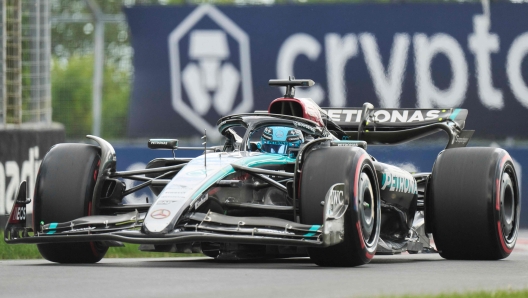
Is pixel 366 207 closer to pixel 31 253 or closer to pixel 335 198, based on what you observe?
Result: pixel 335 198

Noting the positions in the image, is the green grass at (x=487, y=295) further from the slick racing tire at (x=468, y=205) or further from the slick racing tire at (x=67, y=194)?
the slick racing tire at (x=67, y=194)

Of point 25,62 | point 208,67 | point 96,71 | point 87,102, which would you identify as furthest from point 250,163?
point 87,102

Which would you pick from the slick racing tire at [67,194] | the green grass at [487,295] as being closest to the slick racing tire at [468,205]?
the slick racing tire at [67,194]

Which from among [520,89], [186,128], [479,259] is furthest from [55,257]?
[520,89]

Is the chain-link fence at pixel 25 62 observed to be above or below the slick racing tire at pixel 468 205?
above

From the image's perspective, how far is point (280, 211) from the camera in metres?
8.87

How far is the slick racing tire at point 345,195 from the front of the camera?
27.9 ft

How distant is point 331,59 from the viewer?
1698 cm

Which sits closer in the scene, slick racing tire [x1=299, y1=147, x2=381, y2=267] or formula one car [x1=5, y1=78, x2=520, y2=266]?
formula one car [x1=5, y1=78, x2=520, y2=266]

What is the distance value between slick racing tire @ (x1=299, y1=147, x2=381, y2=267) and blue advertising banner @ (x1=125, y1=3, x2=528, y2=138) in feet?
26.1

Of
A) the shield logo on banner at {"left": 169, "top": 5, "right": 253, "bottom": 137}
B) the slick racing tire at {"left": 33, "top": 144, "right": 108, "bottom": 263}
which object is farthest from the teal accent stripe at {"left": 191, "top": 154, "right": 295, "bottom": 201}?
the shield logo on banner at {"left": 169, "top": 5, "right": 253, "bottom": 137}

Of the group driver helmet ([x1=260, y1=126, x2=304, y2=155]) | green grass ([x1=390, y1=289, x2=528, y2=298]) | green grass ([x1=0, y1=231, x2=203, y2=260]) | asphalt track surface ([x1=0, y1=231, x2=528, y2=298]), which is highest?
driver helmet ([x1=260, y1=126, x2=304, y2=155])

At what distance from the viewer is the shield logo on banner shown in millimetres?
17156

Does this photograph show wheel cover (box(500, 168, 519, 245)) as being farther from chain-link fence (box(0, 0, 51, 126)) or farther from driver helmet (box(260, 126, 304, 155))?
chain-link fence (box(0, 0, 51, 126))
